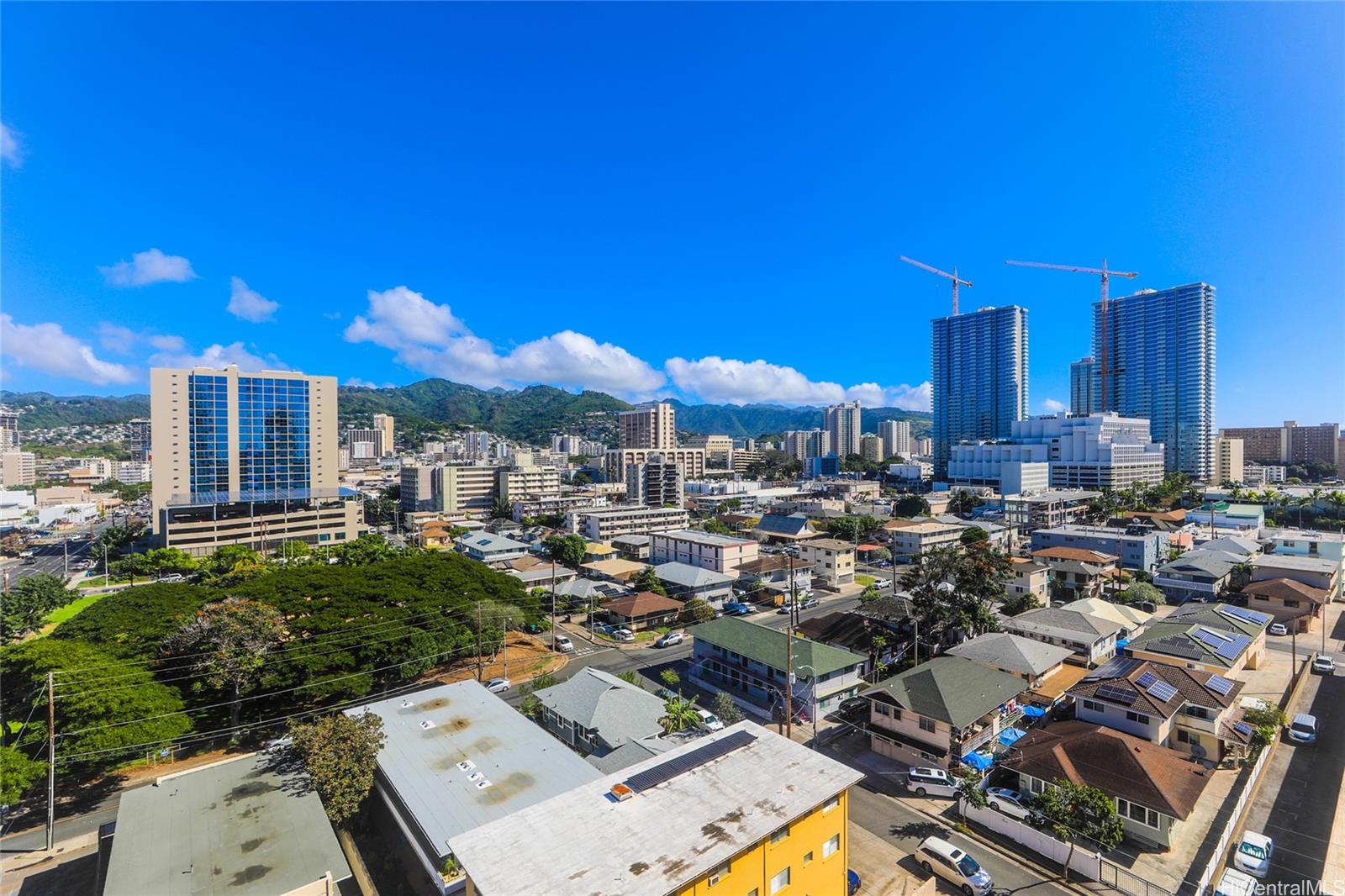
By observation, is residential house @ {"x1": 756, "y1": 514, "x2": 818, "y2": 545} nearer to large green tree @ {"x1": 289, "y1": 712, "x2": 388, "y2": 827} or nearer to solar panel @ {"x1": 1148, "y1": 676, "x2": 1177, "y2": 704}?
solar panel @ {"x1": 1148, "y1": 676, "x2": 1177, "y2": 704}

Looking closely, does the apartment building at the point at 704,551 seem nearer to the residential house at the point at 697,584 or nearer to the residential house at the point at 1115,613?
the residential house at the point at 697,584

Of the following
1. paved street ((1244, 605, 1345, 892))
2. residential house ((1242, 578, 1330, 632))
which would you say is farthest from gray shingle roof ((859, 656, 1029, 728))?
residential house ((1242, 578, 1330, 632))

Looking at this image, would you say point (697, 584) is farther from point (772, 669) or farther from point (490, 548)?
point (490, 548)

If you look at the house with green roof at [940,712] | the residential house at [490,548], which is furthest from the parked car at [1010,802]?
the residential house at [490,548]

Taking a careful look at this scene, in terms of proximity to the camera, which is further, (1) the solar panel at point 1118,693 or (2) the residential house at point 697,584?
(2) the residential house at point 697,584

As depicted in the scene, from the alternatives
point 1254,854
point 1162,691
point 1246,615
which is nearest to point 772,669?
point 1162,691

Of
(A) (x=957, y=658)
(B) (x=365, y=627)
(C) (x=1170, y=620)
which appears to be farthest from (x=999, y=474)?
(B) (x=365, y=627)
